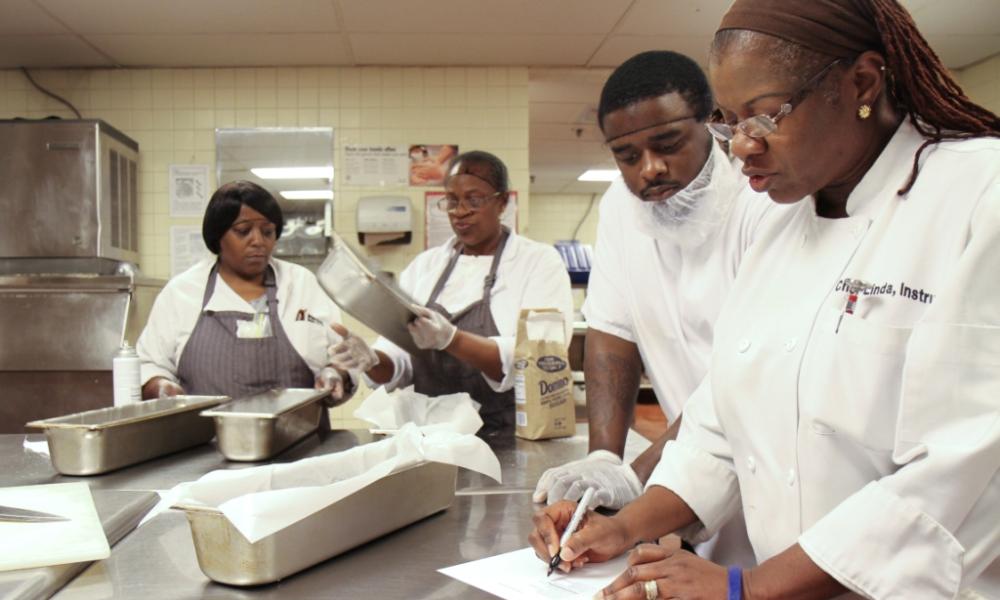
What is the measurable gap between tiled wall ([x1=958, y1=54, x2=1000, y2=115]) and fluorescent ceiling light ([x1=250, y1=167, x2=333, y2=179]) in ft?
13.0

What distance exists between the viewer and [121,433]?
4.89 ft

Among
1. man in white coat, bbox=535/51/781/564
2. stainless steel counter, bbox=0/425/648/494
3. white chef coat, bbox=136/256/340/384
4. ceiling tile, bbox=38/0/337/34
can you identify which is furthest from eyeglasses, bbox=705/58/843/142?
ceiling tile, bbox=38/0/337/34

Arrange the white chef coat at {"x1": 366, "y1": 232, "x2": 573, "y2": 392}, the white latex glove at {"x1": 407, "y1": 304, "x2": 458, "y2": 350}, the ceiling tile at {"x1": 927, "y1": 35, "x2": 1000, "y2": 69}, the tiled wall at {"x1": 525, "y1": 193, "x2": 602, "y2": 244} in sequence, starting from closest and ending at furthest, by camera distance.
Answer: the white latex glove at {"x1": 407, "y1": 304, "x2": 458, "y2": 350} < the white chef coat at {"x1": 366, "y1": 232, "x2": 573, "y2": 392} < the ceiling tile at {"x1": 927, "y1": 35, "x2": 1000, "y2": 69} < the tiled wall at {"x1": 525, "y1": 193, "x2": 602, "y2": 244}

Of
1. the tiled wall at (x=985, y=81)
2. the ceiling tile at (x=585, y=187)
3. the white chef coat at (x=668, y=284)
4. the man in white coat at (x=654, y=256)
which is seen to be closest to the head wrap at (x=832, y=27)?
the man in white coat at (x=654, y=256)

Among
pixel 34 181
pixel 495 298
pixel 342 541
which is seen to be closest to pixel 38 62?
pixel 34 181

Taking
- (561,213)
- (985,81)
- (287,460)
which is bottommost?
(287,460)

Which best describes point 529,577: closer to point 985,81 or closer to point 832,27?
point 832,27

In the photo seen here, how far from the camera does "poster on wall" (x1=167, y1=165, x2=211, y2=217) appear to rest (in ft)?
14.4

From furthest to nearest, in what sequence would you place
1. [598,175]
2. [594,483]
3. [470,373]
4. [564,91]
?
1. [598,175]
2. [564,91]
3. [470,373]
4. [594,483]

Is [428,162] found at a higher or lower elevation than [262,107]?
lower

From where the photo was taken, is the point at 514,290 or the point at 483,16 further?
the point at 483,16

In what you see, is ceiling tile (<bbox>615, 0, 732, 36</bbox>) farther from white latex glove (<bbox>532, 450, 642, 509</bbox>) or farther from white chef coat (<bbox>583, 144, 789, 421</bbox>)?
white latex glove (<bbox>532, 450, 642, 509</bbox>)

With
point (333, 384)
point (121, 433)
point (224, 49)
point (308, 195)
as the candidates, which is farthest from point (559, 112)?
point (121, 433)

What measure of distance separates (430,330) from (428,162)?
8.68 feet
